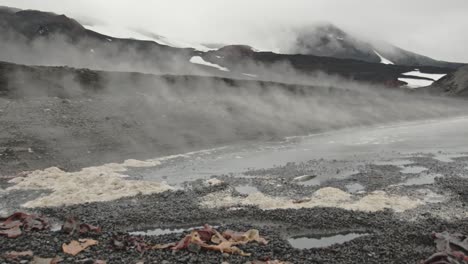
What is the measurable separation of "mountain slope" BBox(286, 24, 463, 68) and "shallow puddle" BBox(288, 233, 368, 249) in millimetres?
84883

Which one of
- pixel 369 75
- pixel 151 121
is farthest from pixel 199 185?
pixel 369 75

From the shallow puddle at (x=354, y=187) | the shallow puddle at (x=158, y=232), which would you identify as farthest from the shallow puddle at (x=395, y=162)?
the shallow puddle at (x=158, y=232)

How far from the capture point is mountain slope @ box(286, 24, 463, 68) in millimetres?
96812

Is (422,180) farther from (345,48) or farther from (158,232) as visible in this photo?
(345,48)

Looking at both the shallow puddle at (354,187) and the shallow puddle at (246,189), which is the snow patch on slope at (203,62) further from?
the shallow puddle at (354,187)

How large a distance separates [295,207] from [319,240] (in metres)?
2.18

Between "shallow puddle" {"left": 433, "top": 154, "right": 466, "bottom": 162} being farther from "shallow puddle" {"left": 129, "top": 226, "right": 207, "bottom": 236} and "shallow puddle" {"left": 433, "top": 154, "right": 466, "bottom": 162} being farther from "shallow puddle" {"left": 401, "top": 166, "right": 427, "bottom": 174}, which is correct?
"shallow puddle" {"left": 129, "top": 226, "right": 207, "bottom": 236}

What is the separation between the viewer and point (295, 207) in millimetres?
12234

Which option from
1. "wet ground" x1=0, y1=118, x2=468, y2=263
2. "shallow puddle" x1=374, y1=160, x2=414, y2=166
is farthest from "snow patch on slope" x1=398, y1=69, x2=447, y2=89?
"wet ground" x1=0, y1=118, x2=468, y2=263

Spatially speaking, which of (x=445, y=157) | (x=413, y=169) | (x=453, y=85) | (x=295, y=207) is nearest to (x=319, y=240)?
(x=295, y=207)

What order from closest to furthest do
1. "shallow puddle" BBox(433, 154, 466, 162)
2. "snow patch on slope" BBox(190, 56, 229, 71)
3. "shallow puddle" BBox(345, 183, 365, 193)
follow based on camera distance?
1. "shallow puddle" BBox(345, 183, 365, 193)
2. "shallow puddle" BBox(433, 154, 466, 162)
3. "snow patch on slope" BBox(190, 56, 229, 71)

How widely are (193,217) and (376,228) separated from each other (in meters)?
4.30

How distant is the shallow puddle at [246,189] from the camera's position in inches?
560

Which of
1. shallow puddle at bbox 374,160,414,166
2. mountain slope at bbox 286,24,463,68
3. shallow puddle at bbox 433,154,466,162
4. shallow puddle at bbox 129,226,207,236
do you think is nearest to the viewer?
shallow puddle at bbox 129,226,207,236
